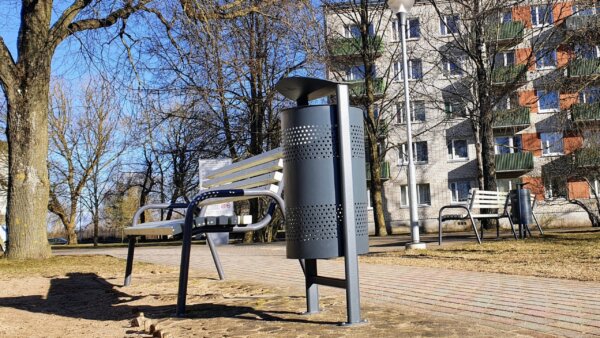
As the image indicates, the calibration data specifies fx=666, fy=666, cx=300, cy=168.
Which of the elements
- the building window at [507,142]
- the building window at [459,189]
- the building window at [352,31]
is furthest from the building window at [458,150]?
the building window at [352,31]

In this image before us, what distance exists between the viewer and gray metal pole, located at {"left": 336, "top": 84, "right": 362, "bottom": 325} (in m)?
3.99

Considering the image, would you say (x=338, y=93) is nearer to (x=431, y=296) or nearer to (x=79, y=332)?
(x=431, y=296)

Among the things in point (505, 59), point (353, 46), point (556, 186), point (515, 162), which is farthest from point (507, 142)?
point (353, 46)

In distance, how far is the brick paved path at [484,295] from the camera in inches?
161

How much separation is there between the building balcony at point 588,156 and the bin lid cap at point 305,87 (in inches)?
949

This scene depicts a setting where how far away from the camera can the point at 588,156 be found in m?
27.4

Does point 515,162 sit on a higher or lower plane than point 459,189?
higher

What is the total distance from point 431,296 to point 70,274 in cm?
630

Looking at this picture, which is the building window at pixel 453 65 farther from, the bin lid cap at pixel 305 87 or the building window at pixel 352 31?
the bin lid cap at pixel 305 87

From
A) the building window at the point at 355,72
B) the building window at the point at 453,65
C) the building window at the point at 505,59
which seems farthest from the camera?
the building window at the point at 505,59

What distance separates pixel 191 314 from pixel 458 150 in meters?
41.9

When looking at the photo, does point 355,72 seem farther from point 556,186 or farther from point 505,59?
point 556,186

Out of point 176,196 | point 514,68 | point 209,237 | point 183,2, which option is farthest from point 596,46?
point 176,196

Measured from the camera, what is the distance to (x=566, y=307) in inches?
181
